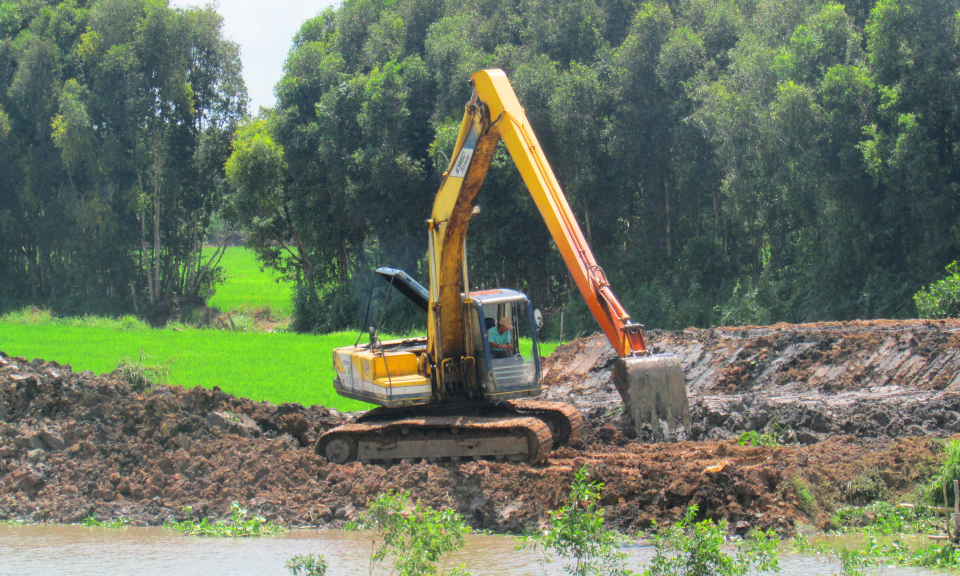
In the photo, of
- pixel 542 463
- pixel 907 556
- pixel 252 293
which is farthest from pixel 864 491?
pixel 252 293

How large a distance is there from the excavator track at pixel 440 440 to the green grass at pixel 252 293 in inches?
1144

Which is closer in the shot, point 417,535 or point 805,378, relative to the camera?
point 417,535

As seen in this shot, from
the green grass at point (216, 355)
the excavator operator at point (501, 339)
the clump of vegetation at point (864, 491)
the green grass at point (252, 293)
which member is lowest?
the clump of vegetation at point (864, 491)

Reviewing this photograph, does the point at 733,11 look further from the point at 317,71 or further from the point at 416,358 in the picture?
the point at 416,358

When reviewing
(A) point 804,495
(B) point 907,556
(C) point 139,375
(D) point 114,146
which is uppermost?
(D) point 114,146

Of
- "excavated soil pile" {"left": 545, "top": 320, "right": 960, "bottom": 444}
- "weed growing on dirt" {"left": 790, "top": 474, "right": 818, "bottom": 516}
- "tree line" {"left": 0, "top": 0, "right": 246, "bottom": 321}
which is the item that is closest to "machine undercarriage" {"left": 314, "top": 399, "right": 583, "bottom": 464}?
"excavated soil pile" {"left": 545, "top": 320, "right": 960, "bottom": 444}

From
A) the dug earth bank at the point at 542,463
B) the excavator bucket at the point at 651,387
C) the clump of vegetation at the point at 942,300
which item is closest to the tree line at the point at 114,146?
the dug earth bank at the point at 542,463

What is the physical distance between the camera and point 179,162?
4472 centimetres

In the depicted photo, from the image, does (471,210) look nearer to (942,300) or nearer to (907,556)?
(907,556)

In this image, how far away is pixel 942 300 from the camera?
23156 mm

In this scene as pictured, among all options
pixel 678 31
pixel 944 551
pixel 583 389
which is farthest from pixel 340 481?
pixel 678 31

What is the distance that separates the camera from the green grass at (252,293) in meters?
49.1

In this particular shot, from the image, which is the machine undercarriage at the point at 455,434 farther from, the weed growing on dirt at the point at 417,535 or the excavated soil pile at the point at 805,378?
the weed growing on dirt at the point at 417,535

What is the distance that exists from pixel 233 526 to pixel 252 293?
159ft
